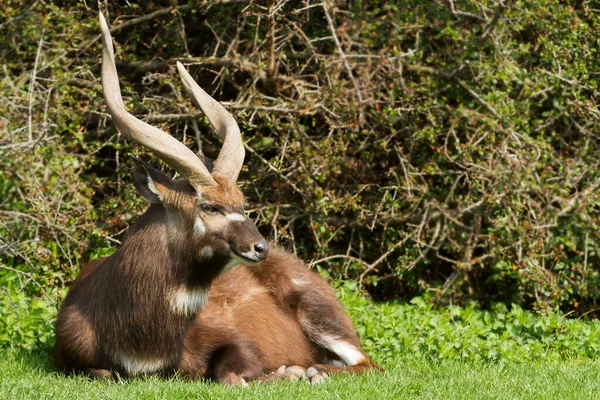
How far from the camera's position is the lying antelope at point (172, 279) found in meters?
6.23

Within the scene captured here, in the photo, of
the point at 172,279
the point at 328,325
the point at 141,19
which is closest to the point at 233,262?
the point at 172,279

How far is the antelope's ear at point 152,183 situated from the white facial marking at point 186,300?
615 mm

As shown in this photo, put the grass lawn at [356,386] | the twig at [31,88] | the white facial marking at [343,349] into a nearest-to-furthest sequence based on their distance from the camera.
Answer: the grass lawn at [356,386] < the white facial marking at [343,349] < the twig at [31,88]

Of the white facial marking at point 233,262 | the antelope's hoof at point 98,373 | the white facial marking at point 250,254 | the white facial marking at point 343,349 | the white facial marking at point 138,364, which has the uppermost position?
the white facial marking at point 250,254

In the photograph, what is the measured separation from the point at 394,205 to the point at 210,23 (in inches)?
111

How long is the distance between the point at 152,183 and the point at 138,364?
120cm

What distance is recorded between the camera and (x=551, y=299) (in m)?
9.59

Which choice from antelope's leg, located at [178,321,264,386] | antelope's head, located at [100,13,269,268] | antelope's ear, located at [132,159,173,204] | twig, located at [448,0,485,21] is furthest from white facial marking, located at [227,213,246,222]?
twig, located at [448,0,485,21]

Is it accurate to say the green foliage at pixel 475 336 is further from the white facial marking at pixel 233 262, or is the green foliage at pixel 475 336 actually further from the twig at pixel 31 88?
the twig at pixel 31 88

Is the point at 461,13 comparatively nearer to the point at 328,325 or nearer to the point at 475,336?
the point at 475,336

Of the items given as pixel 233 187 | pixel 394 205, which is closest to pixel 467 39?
A: pixel 394 205

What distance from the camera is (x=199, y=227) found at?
20.4 ft

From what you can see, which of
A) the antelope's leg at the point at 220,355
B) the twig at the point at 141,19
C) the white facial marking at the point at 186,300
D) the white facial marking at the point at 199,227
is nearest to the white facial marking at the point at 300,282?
the antelope's leg at the point at 220,355

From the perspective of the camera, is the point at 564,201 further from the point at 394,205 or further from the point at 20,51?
the point at 20,51
